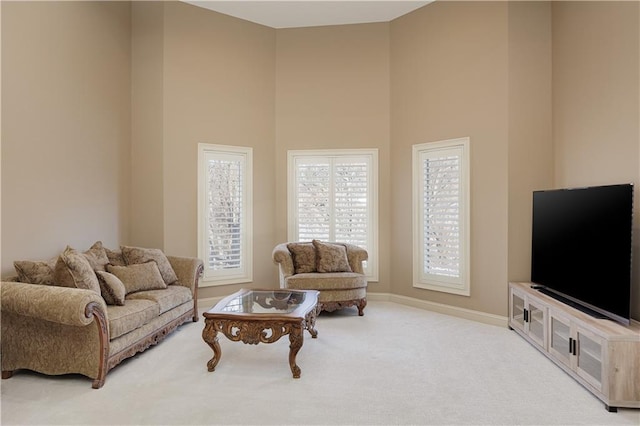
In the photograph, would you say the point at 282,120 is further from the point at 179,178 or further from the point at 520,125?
the point at 520,125

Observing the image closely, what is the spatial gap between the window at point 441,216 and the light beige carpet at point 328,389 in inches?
45.5

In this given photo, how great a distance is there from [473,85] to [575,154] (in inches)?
56.4

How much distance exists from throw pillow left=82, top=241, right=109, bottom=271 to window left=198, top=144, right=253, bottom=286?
4.59 ft

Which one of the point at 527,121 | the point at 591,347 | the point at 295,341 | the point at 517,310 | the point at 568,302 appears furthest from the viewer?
the point at 527,121

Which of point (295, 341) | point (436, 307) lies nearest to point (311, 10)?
point (436, 307)

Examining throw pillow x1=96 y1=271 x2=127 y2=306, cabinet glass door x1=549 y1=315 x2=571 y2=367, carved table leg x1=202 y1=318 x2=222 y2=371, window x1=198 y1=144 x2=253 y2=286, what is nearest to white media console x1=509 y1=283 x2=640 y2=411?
cabinet glass door x1=549 y1=315 x2=571 y2=367

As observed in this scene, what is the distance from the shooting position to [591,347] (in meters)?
2.98

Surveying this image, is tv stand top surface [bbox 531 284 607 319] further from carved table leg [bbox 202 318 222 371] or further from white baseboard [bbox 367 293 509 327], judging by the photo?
Result: carved table leg [bbox 202 318 222 371]

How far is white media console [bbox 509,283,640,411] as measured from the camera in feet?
8.97

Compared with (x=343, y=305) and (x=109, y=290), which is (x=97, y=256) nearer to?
(x=109, y=290)

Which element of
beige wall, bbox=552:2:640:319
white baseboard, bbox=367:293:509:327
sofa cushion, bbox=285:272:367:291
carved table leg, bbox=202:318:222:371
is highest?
beige wall, bbox=552:2:640:319

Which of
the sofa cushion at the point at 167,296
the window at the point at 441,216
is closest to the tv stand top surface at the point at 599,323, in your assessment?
the window at the point at 441,216

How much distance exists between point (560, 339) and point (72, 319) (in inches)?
153

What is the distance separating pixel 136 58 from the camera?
17.6ft
